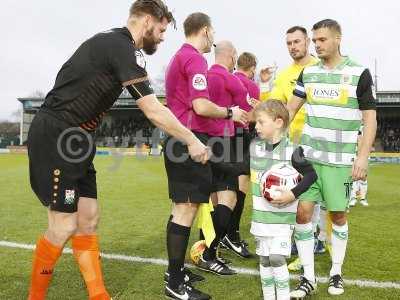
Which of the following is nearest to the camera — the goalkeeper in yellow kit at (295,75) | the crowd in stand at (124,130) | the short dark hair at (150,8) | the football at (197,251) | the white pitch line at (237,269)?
the short dark hair at (150,8)

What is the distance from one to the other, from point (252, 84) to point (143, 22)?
314 cm

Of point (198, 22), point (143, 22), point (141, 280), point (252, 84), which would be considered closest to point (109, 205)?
point (252, 84)

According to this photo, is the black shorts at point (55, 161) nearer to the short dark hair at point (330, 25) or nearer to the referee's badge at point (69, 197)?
the referee's badge at point (69, 197)

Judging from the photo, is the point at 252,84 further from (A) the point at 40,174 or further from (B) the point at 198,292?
(A) the point at 40,174

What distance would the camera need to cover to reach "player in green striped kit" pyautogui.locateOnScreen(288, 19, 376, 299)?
4074 millimetres

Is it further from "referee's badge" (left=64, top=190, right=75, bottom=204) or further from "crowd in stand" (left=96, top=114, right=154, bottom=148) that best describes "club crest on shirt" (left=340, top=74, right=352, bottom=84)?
"crowd in stand" (left=96, top=114, right=154, bottom=148)

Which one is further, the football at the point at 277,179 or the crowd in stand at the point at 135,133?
the crowd in stand at the point at 135,133

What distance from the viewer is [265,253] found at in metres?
3.52

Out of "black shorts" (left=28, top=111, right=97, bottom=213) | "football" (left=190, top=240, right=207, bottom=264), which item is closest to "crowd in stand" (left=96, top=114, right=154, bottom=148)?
"football" (left=190, top=240, right=207, bottom=264)

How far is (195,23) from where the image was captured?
4242mm

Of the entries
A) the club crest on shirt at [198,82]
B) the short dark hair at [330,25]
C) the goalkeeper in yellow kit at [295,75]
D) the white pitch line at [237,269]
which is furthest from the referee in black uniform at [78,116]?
the goalkeeper in yellow kit at [295,75]

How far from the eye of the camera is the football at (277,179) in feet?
11.2

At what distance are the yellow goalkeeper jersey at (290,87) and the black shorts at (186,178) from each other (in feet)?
5.29

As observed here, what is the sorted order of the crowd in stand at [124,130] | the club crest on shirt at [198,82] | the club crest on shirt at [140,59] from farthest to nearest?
the crowd in stand at [124,130]
the club crest on shirt at [198,82]
the club crest on shirt at [140,59]
